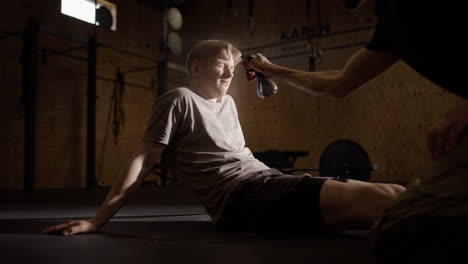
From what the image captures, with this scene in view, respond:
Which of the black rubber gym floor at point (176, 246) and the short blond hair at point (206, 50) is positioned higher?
the short blond hair at point (206, 50)

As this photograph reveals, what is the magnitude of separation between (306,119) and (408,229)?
644 cm

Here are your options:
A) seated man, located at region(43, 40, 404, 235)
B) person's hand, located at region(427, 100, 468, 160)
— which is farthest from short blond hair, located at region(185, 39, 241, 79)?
person's hand, located at region(427, 100, 468, 160)

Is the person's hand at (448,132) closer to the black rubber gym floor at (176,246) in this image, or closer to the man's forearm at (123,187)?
the black rubber gym floor at (176,246)

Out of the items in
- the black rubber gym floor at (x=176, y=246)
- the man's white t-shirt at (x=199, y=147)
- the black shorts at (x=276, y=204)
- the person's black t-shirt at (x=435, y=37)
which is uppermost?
the person's black t-shirt at (x=435, y=37)

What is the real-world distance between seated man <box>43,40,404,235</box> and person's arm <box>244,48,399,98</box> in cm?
22

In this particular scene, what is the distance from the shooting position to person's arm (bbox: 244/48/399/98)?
115 cm

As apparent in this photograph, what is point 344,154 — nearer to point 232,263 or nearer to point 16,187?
point 232,263

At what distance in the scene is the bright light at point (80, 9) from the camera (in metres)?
6.55

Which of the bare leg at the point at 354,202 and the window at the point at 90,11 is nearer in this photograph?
the bare leg at the point at 354,202

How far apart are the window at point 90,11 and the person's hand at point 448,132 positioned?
21.2 feet

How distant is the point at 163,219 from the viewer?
2.27 m

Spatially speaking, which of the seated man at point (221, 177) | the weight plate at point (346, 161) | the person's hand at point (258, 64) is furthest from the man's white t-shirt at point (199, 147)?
the weight plate at point (346, 161)

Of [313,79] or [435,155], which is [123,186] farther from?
[435,155]

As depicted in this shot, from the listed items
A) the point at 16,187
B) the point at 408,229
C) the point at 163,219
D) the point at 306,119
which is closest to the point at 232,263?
the point at 408,229
